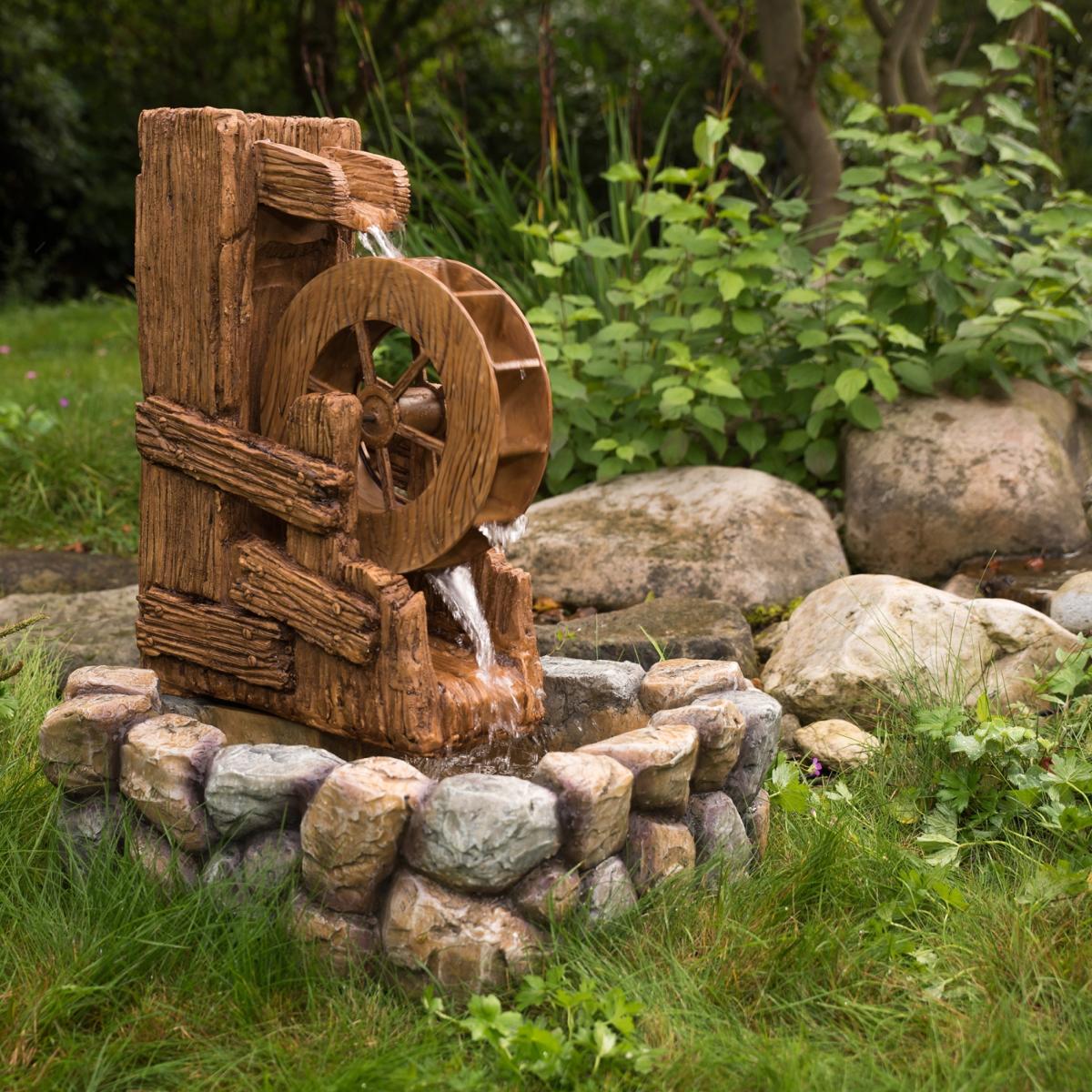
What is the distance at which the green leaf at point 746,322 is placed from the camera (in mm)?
5195

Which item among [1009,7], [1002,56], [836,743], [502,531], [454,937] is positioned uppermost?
[1009,7]

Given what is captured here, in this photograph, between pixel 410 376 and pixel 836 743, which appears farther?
pixel 836 743

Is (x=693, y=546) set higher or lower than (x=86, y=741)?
lower

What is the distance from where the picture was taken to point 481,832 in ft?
7.79

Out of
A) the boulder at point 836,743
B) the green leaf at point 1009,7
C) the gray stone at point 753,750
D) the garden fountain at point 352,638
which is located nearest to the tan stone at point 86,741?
the garden fountain at point 352,638

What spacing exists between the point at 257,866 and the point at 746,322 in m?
3.34

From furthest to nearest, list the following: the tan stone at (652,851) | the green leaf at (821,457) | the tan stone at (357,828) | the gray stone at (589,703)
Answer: the green leaf at (821,457) → the gray stone at (589,703) → the tan stone at (652,851) → the tan stone at (357,828)

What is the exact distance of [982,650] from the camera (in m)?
3.80

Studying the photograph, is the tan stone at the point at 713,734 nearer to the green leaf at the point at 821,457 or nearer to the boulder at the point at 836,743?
the boulder at the point at 836,743

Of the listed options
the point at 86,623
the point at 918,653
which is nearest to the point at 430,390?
the point at 918,653

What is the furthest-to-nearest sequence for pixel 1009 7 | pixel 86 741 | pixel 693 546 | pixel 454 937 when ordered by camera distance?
pixel 1009 7
pixel 693 546
pixel 86 741
pixel 454 937

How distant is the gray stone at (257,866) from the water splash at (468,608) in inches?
25.8

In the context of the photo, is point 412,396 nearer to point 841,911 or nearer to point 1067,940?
point 841,911

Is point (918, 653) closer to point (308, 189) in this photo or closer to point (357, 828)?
point (357, 828)
